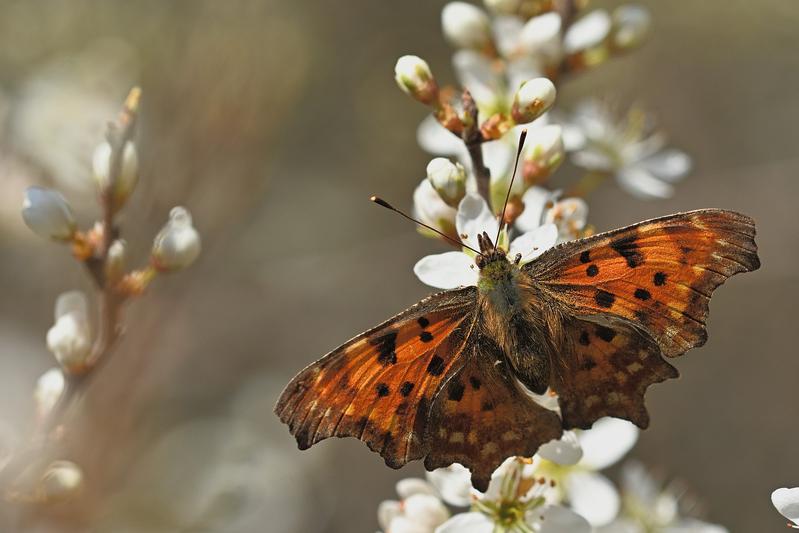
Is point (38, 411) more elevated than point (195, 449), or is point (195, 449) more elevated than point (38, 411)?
point (195, 449)

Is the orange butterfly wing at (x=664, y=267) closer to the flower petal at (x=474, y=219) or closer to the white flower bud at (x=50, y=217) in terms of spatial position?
the flower petal at (x=474, y=219)

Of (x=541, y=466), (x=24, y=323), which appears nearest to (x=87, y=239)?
(x=541, y=466)

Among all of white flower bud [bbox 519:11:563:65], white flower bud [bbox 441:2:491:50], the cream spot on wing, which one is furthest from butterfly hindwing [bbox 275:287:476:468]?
white flower bud [bbox 441:2:491:50]

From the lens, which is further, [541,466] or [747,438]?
[747,438]

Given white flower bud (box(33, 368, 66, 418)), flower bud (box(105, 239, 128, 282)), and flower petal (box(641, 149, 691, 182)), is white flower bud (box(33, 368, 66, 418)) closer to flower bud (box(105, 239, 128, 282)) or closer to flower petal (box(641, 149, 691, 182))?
flower bud (box(105, 239, 128, 282))

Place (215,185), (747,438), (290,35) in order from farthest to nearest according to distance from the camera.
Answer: (747,438) < (290,35) < (215,185)

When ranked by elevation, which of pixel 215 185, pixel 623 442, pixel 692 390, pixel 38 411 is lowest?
pixel 623 442

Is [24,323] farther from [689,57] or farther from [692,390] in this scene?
[689,57]

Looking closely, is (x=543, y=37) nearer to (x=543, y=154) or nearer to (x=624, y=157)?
(x=543, y=154)
